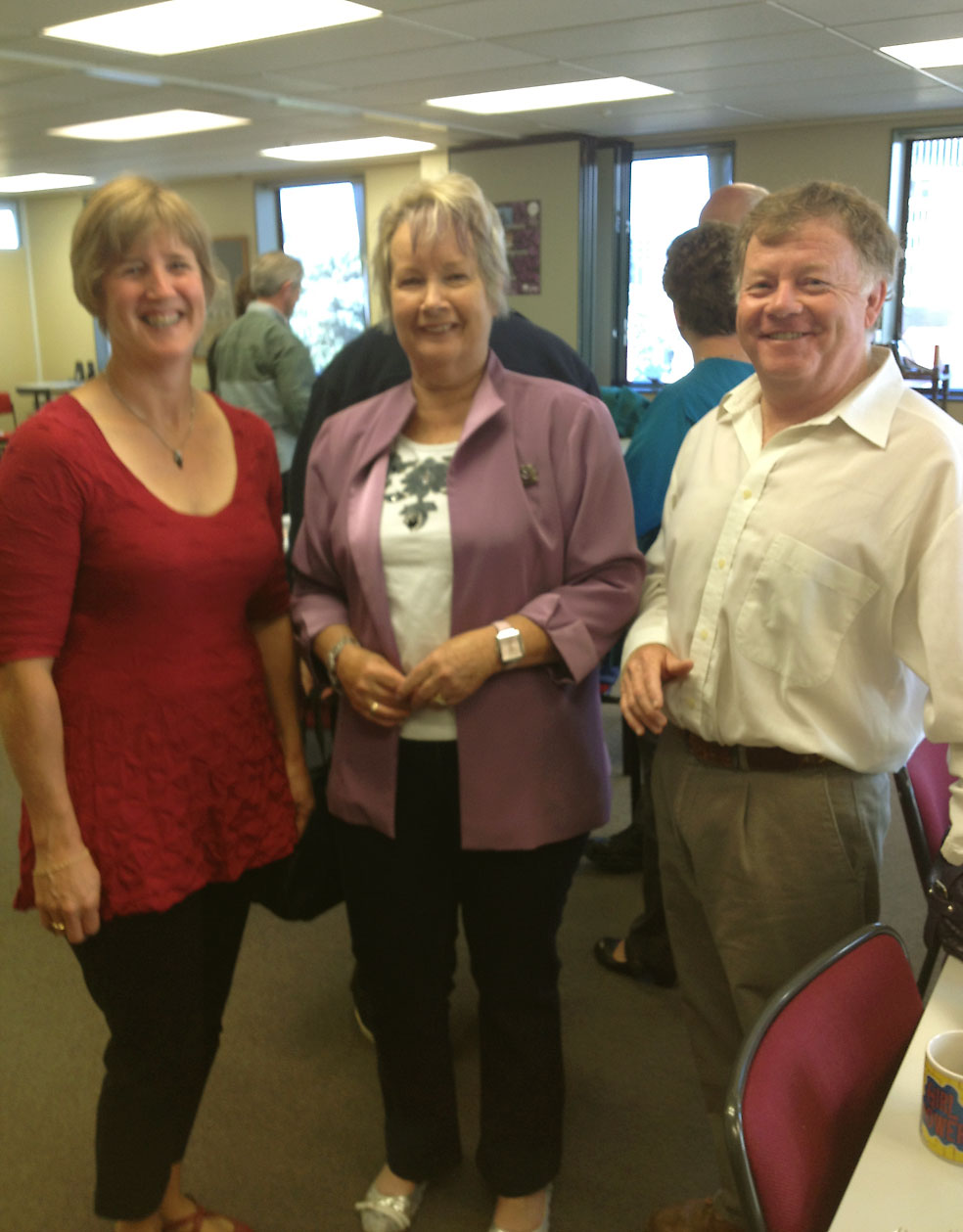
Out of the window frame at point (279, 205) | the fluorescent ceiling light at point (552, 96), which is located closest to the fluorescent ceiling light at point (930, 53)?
the fluorescent ceiling light at point (552, 96)

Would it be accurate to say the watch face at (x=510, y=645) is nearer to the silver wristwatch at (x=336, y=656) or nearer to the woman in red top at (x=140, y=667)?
the silver wristwatch at (x=336, y=656)

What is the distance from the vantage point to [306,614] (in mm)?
1730

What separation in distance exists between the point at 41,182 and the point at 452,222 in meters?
9.95

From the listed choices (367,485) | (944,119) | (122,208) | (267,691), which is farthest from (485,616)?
(944,119)

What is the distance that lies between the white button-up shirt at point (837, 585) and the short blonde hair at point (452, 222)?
0.44 metres

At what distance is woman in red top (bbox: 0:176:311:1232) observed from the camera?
1445 mm

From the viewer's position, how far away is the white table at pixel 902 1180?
3.20 ft

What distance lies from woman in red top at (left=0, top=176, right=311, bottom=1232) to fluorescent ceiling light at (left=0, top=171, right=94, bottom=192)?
904cm

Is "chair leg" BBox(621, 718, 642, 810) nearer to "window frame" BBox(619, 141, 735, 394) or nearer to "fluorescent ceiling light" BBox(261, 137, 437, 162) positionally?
"window frame" BBox(619, 141, 735, 394)

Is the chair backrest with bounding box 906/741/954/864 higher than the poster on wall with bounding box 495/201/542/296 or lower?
lower

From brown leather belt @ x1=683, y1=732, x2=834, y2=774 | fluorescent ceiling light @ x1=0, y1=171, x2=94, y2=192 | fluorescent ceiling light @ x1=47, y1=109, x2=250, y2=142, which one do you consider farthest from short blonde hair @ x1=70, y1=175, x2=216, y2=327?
fluorescent ceiling light @ x1=0, y1=171, x2=94, y2=192

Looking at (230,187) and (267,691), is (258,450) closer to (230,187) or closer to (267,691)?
(267,691)

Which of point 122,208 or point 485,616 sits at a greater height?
point 122,208

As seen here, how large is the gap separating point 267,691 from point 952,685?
3.32 ft
